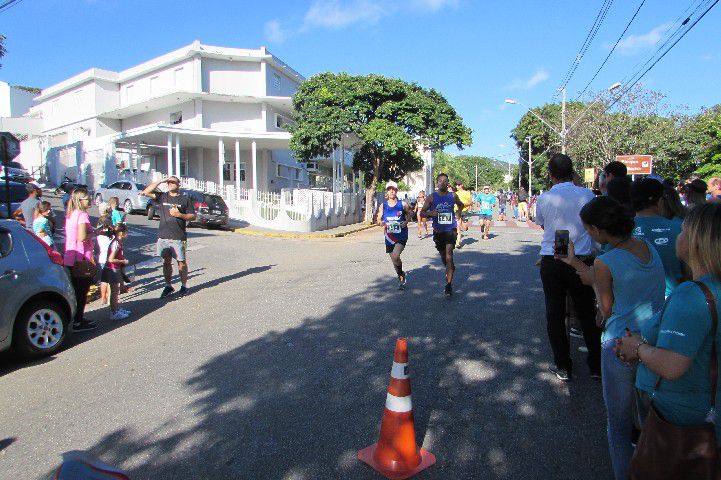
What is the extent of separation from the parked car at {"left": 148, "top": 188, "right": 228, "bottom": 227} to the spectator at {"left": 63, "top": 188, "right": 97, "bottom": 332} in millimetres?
13203

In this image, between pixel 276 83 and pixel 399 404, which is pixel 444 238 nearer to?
pixel 399 404

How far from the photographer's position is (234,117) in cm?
3041

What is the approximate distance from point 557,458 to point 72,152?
122 ft

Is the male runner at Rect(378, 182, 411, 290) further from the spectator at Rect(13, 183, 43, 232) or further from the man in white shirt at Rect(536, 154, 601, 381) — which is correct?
the spectator at Rect(13, 183, 43, 232)

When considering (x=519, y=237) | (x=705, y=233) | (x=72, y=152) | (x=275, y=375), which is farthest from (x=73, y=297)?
(x=72, y=152)

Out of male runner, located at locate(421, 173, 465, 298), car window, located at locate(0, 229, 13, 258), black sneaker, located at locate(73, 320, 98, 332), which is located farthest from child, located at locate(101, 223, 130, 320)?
male runner, located at locate(421, 173, 465, 298)

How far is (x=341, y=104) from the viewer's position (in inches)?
923

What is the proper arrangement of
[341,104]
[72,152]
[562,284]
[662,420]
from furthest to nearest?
[72,152] → [341,104] → [562,284] → [662,420]

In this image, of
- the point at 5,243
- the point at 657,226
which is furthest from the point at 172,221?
the point at 657,226

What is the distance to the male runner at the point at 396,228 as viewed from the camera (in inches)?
333

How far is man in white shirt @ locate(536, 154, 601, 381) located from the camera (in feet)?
13.9

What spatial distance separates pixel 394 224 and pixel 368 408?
4.85m

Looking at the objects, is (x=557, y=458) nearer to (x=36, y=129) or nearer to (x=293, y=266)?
(x=293, y=266)

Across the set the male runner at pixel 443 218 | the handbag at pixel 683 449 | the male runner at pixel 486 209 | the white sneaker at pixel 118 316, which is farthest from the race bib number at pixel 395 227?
the male runner at pixel 486 209
